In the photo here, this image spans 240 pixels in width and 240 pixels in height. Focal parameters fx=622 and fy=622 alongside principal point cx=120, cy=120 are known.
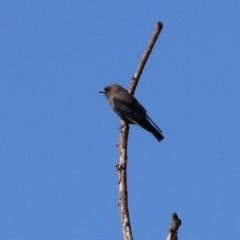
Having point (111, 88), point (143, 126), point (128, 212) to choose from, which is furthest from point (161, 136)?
point (128, 212)

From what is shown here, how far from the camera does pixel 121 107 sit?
985 cm

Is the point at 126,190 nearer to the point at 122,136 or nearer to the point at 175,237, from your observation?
the point at 175,237

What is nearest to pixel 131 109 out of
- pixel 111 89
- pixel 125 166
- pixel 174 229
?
pixel 111 89

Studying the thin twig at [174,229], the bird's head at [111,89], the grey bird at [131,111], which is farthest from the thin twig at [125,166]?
the bird's head at [111,89]

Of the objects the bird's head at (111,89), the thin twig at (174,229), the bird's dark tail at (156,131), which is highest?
the bird's head at (111,89)

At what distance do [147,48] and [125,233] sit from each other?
2.38 m

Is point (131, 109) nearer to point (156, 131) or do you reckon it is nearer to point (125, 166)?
point (156, 131)

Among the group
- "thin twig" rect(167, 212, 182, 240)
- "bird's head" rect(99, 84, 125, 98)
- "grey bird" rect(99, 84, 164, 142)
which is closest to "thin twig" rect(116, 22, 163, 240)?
"thin twig" rect(167, 212, 182, 240)

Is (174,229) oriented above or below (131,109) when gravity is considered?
below

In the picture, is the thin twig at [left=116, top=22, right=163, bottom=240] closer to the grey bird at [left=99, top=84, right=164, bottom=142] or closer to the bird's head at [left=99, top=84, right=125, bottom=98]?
the grey bird at [left=99, top=84, right=164, bottom=142]

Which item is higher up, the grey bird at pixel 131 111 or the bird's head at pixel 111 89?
the bird's head at pixel 111 89

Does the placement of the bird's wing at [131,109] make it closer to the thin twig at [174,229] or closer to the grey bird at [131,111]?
the grey bird at [131,111]

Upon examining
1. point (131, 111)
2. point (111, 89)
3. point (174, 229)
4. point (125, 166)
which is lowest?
point (174, 229)

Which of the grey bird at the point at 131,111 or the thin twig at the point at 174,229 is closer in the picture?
the thin twig at the point at 174,229
